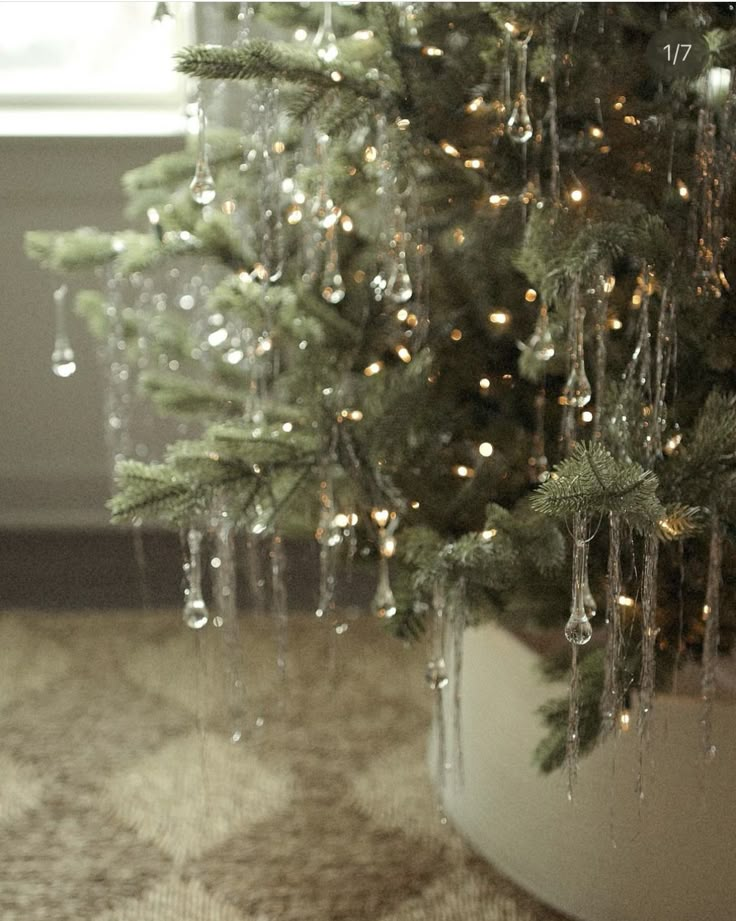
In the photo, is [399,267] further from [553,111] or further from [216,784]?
[216,784]

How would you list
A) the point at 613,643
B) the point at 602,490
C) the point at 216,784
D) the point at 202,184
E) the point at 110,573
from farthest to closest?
the point at 110,573 < the point at 216,784 < the point at 202,184 < the point at 613,643 < the point at 602,490

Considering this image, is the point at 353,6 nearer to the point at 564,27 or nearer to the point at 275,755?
the point at 564,27

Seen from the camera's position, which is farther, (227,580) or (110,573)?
(110,573)

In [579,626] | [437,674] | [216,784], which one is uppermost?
[579,626]

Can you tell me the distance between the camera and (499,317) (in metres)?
0.94

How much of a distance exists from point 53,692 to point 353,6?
0.95 meters

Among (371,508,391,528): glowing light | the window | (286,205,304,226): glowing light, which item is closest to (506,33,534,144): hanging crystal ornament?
(286,205,304,226): glowing light

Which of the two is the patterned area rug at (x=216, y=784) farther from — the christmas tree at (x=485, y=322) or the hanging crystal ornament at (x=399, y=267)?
the hanging crystal ornament at (x=399, y=267)

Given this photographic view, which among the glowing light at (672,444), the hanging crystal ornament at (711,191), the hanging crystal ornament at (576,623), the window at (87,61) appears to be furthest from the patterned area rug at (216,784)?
the window at (87,61)

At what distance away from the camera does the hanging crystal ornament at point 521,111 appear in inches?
31.4

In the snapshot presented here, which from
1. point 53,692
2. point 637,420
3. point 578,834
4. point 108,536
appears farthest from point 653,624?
point 108,536

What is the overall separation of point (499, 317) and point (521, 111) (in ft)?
0.66

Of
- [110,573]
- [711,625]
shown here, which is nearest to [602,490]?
[711,625]

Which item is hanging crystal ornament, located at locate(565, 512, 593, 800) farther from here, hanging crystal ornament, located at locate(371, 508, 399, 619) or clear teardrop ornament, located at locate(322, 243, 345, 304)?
clear teardrop ornament, located at locate(322, 243, 345, 304)
